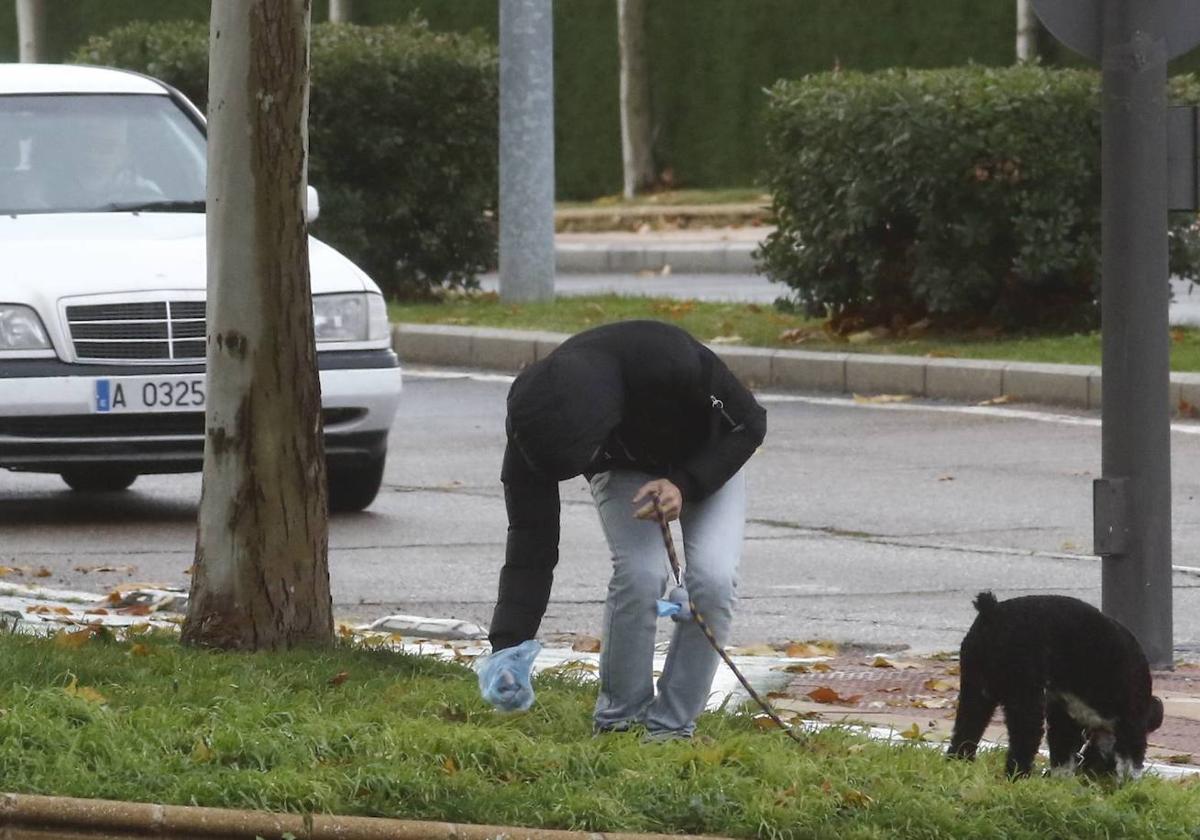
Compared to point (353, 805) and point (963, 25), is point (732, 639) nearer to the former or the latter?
point (353, 805)

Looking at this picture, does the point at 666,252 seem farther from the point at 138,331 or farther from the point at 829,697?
the point at 829,697

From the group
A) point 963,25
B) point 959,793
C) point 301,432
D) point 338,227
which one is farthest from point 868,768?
point 963,25

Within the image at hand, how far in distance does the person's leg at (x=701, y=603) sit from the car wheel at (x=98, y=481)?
5.72 metres

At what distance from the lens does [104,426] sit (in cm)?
936

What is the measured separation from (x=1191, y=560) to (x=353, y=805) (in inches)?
186

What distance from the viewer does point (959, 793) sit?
496 centimetres

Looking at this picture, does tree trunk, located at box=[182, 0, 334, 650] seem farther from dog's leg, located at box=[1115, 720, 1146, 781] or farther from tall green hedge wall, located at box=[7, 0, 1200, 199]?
tall green hedge wall, located at box=[7, 0, 1200, 199]

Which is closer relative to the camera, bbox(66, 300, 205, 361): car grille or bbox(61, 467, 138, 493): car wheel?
bbox(66, 300, 205, 361): car grille

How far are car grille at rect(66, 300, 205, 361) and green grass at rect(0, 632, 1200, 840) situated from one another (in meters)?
3.70

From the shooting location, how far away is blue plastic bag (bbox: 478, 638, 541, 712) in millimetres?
5414

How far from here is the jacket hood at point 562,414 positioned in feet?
16.8

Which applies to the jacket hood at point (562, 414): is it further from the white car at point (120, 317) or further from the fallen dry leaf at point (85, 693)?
the white car at point (120, 317)

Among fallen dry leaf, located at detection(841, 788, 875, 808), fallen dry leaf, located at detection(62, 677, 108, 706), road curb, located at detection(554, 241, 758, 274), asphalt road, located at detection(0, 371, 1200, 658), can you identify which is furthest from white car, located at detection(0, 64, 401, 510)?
road curb, located at detection(554, 241, 758, 274)

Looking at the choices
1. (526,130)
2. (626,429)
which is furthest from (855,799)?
(526,130)
